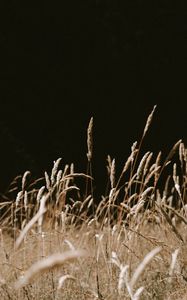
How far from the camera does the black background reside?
13.3 ft

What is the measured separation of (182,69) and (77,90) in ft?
2.66

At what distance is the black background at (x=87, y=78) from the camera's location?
160 inches

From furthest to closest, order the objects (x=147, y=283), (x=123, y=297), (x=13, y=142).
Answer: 1. (x=13, y=142)
2. (x=147, y=283)
3. (x=123, y=297)

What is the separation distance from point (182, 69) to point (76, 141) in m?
0.97

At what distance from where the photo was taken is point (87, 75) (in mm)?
4180

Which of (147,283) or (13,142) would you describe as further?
(13,142)

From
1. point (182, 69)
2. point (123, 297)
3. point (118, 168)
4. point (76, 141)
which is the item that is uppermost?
point (182, 69)

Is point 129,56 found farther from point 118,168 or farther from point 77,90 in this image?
point 118,168

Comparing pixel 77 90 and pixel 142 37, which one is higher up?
pixel 142 37

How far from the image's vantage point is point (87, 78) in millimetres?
4180

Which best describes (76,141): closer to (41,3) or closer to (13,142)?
(13,142)

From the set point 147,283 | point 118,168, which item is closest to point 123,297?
point 147,283

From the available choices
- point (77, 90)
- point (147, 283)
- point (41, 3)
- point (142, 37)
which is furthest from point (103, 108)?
point (147, 283)

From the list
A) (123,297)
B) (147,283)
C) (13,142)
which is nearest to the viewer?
(123,297)
